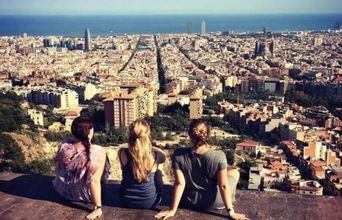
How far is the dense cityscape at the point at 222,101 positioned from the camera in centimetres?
1152

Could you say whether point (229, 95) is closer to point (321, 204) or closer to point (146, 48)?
point (321, 204)

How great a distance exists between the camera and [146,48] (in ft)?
144

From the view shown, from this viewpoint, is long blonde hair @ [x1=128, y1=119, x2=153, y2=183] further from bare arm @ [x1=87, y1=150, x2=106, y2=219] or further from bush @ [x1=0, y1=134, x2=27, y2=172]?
bush @ [x1=0, y1=134, x2=27, y2=172]

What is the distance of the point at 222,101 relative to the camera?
1972 cm

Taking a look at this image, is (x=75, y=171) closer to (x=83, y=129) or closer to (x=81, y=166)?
(x=81, y=166)

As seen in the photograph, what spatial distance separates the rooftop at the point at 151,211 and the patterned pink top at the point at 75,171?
39 millimetres

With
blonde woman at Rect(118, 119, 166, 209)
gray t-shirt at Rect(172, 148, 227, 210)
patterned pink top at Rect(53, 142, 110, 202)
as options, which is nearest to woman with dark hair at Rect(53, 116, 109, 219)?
patterned pink top at Rect(53, 142, 110, 202)

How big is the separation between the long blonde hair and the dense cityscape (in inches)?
284

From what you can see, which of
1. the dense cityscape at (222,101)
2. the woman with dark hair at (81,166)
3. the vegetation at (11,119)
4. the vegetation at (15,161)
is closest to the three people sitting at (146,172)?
the woman with dark hair at (81,166)

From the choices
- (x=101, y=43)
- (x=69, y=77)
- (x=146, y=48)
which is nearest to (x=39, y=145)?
(x=69, y=77)

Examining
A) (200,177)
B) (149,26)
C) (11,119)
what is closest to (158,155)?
(200,177)

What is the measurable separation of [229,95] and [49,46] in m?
31.1

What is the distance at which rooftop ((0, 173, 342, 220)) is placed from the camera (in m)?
1.90

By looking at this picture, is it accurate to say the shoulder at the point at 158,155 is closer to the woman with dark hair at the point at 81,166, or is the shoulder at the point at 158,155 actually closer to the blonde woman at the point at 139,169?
the blonde woman at the point at 139,169
